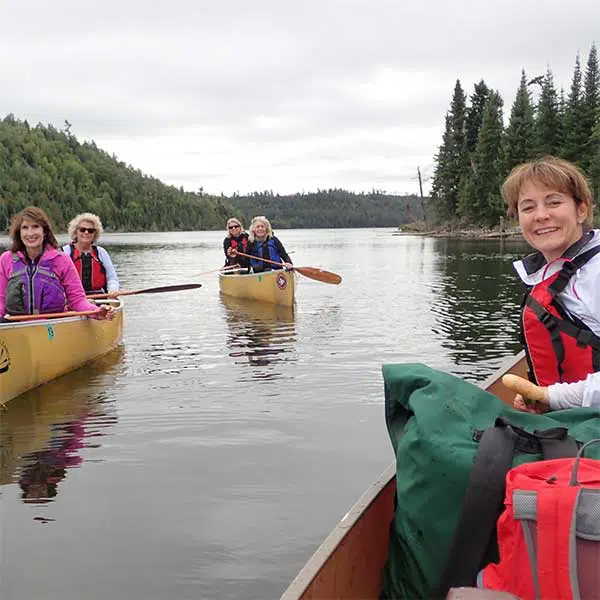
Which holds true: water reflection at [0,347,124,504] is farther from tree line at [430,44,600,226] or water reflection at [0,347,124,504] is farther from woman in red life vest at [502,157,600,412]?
tree line at [430,44,600,226]

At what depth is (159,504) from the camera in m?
3.86

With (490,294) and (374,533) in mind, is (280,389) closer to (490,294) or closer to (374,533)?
(374,533)

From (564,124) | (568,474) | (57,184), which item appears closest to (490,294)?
(568,474)

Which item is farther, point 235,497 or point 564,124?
point 564,124

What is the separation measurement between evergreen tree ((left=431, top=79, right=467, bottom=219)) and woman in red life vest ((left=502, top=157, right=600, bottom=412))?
183 ft

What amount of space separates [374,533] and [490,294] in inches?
486

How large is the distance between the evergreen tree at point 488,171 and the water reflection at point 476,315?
31.1 metres

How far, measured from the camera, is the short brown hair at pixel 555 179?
238 cm

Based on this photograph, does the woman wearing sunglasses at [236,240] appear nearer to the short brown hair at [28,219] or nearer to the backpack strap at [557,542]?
the short brown hair at [28,219]

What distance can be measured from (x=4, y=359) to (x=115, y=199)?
122 meters

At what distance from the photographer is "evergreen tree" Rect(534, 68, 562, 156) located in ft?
148

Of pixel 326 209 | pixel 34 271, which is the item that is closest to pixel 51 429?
pixel 34 271

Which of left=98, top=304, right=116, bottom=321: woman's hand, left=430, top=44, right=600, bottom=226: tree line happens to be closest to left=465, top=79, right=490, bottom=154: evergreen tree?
left=430, top=44, right=600, bottom=226: tree line

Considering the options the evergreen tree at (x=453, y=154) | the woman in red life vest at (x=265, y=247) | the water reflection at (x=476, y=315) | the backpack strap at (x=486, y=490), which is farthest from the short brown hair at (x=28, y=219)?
the evergreen tree at (x=453, y=154)
